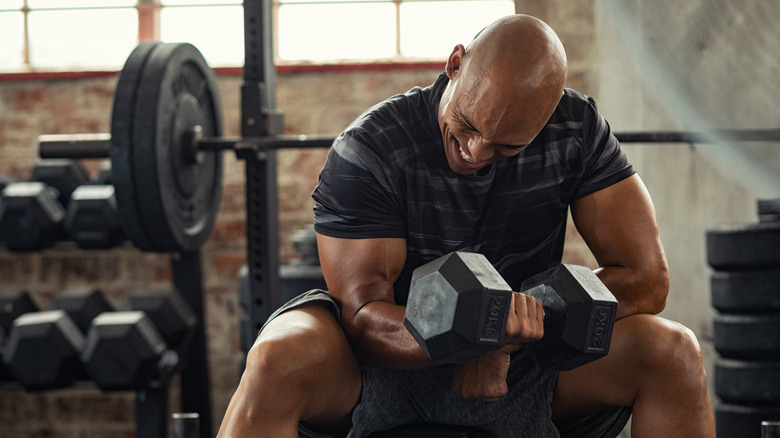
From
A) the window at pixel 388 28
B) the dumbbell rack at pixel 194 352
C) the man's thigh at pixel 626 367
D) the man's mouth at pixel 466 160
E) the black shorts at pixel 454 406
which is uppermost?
the window at pixel 388 28

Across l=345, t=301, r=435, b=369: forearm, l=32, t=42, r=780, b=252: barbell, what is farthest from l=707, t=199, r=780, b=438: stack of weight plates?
l=345, t=301, r=435, b=369: forearm

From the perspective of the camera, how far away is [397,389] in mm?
1140

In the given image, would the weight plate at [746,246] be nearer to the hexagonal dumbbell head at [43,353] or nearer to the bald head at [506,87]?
the bald head at [506,87]

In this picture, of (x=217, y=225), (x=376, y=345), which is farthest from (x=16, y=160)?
(x=376, y=345)

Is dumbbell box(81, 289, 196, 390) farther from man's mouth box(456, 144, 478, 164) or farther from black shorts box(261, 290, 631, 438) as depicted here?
man's mouth box(456, 144, 478, 164)

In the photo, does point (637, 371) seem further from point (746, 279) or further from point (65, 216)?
point (65, 216)

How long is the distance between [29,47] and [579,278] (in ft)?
8.90

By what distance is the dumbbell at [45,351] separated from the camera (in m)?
2.36

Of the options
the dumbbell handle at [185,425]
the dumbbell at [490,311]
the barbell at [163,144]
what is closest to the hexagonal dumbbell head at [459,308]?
the dumbbell at [490,311]

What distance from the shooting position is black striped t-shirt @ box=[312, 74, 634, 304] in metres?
1.19

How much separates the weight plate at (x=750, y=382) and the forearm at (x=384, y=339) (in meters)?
1.31

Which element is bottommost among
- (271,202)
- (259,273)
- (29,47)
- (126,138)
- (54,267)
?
(54,267)

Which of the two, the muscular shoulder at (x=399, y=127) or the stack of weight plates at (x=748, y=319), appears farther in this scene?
the stack of weight plates at (x=748, y=319)

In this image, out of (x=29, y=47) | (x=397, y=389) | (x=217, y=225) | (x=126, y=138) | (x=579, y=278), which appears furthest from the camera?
(x=29, y=47)
